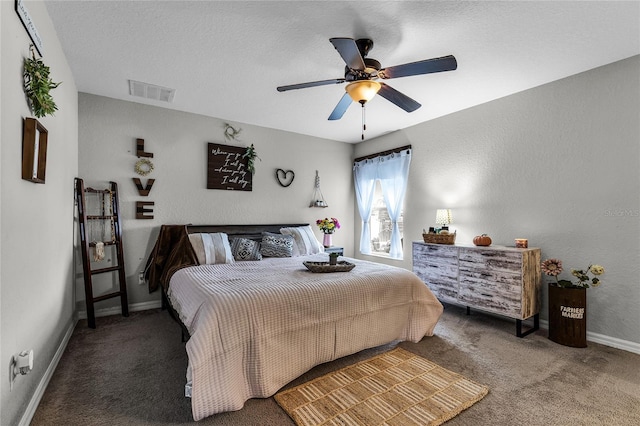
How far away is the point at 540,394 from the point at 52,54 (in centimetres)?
433

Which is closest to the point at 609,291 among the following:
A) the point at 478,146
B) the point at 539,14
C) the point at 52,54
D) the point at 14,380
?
the point at 478,146

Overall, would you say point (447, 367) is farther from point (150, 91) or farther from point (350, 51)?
point (150, 91)

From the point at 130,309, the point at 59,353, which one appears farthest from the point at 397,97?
the point at 130,309

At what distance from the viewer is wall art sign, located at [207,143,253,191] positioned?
14.1 ft

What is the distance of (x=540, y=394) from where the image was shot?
80.6 inches

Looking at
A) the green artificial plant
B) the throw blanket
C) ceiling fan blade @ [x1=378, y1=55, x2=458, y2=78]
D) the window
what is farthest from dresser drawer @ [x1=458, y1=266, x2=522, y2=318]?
the green artificial plant

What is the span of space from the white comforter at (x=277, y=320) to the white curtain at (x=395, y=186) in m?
1.97

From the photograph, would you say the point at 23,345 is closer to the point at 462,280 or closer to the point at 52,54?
the point at 52,54

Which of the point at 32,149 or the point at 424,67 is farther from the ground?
the point at 424,67

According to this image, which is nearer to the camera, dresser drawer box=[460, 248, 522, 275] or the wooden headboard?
dresser drawer box=[460, 248, 522, 275]

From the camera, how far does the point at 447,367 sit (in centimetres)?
240

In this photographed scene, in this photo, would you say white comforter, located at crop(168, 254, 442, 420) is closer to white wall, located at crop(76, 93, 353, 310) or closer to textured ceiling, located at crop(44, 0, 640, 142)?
white wall, located at crop(76, 93, 353, 310)

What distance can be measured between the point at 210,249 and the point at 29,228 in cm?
189

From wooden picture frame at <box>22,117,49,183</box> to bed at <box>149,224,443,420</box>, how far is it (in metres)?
1.24
